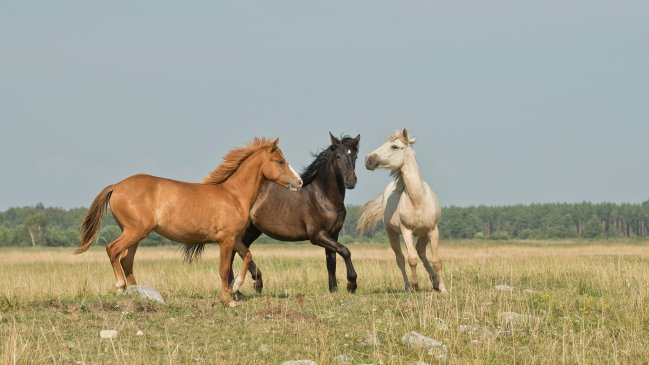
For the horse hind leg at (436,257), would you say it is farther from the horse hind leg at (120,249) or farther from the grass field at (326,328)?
the horse hind leg at (120,249)

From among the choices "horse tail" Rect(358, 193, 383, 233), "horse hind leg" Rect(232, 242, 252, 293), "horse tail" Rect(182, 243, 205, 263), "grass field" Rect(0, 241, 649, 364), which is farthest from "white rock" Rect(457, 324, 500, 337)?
"horse tail" Rect(358, 193, 383, 233)

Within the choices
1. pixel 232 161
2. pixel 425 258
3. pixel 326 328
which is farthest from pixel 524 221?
pixel 326 328

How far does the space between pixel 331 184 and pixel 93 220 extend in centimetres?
428

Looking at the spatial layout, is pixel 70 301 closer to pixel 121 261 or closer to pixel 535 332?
pixel 121 261

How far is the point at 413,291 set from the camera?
1440cm

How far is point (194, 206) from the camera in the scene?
487 inches

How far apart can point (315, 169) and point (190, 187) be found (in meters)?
3.36

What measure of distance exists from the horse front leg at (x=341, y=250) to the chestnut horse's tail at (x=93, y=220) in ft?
12.7

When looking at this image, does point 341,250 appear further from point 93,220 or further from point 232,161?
point 93,220

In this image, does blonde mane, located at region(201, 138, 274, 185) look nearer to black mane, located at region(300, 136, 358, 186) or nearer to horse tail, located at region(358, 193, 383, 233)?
black mane, located at region(300, 136, 358, 186)

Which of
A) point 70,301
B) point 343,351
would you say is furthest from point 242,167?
point 343,351

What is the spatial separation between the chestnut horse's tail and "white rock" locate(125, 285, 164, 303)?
36.7 inches

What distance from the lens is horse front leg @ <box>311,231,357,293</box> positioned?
46.6 feet

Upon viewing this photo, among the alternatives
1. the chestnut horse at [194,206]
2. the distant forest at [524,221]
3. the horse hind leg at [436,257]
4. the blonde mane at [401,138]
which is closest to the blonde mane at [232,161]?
the chestnut horse at [194,206]
